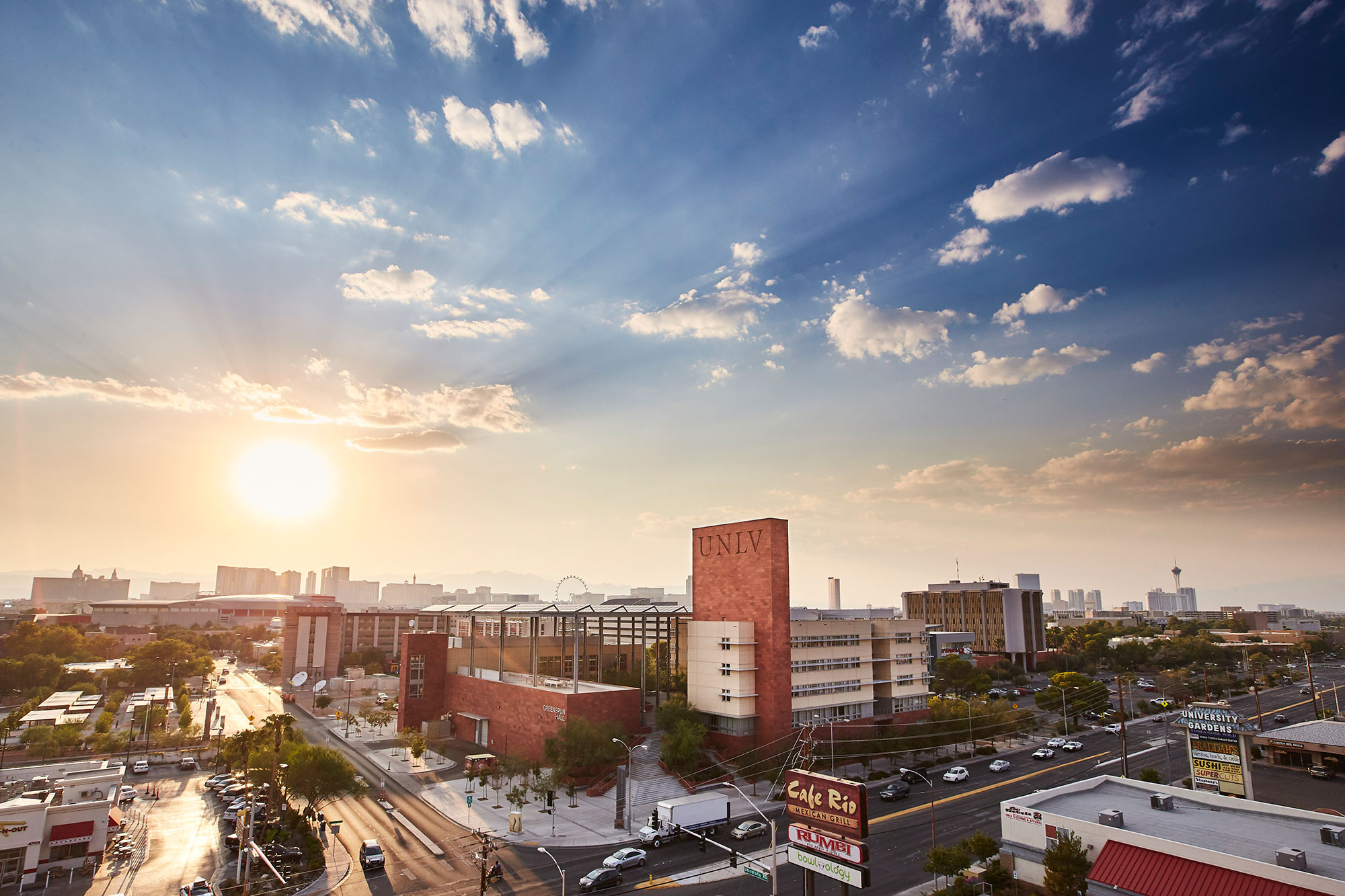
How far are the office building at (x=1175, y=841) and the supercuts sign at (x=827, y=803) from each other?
15700 millimetres

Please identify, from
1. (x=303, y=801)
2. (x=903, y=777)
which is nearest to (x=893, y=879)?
(x=903, y=777)

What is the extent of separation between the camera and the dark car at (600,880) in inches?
1817

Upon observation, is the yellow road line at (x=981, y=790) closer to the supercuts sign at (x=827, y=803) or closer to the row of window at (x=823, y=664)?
the row of window at (x=823, y=664)

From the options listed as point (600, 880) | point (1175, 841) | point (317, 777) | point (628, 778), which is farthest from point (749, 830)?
point (317, 777)

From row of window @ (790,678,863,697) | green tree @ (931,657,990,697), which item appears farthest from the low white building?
green tree @ (931,657,990,697)

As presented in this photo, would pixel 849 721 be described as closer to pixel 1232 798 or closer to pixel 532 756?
pixel 532 756

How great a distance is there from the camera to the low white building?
50.9 m

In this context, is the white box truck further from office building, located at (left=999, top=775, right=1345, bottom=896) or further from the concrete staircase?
office building, located at (left=999, top=775, right=1345, bottom=896)

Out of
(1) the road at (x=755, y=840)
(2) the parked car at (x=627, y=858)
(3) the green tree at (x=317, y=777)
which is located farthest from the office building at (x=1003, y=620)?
(3) the green tree at (x=317, y=777)

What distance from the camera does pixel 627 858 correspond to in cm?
4997

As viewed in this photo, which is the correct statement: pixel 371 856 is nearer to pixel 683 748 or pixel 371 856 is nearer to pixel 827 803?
pixel 683 748

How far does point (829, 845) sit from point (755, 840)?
24.8 m

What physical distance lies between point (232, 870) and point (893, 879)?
46810 millimetres

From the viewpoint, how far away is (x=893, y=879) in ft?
156
